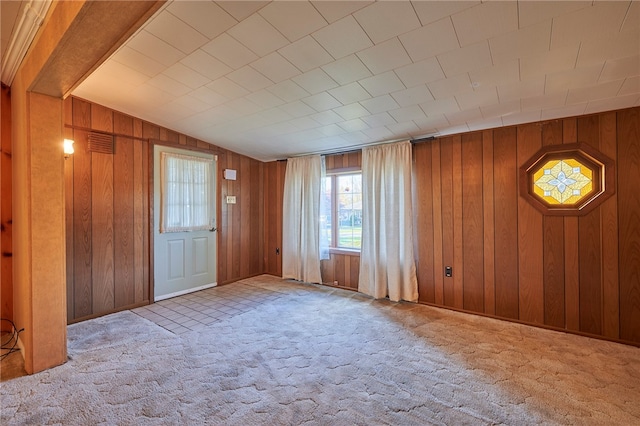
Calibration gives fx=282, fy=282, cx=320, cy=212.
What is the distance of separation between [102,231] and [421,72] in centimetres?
389

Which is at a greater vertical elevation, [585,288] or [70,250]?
[70,250]

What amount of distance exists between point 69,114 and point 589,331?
236 inches

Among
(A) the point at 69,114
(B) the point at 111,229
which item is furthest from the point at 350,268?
(A) the point at 69,114

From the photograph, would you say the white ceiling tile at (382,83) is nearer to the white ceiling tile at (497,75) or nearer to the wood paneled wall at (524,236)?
the white ceiling tile at (497,75)

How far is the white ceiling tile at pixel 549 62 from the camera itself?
190 cm

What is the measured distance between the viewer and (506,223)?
3.20m

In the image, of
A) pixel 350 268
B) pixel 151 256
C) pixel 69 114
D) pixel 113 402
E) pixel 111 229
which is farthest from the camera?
pixel 350 268

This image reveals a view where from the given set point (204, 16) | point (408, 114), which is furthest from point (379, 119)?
point (204, 16)

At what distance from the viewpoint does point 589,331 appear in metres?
2.83

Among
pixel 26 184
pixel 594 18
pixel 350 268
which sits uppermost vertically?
pixel 594 18

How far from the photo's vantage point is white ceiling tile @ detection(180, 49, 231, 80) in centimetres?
227

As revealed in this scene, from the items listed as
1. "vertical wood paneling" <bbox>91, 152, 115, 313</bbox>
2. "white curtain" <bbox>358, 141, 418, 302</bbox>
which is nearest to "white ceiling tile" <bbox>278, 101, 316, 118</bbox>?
"white curtain" <bbox>358, 141, 418, 302</bbox>

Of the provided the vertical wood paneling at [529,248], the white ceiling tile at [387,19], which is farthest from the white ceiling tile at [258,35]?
the vertical wood paneling at [529,248]

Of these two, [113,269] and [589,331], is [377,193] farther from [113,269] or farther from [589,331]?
[113,269]
